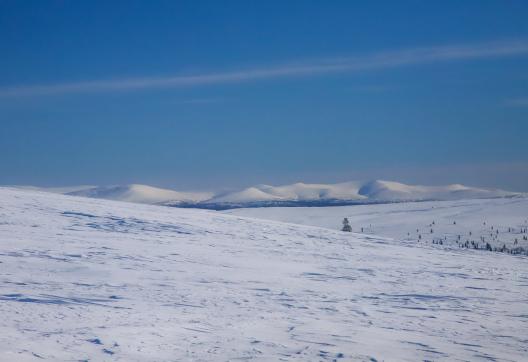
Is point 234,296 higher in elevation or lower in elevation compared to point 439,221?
lower

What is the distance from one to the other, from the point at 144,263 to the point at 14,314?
537 cm

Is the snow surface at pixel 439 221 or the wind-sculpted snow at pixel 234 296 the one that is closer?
the wind-sculpted snow at pixel 234 296

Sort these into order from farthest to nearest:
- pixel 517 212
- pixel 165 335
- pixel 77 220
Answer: pixel 517 212 < pixel 77 220 < pixel 165 335

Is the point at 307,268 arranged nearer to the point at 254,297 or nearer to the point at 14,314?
the point at 254,297

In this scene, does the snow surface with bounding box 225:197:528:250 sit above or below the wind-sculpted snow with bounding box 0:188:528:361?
above

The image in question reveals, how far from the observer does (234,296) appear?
11.5 meters

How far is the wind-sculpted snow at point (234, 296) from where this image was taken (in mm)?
8148

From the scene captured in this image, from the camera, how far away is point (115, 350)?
7656 mm

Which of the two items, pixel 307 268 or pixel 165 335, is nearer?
pixel 165 335

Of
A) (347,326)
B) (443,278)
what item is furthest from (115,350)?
(443,278)

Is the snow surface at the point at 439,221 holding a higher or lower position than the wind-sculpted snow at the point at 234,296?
higher

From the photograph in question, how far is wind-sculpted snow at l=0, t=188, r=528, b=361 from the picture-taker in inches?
321

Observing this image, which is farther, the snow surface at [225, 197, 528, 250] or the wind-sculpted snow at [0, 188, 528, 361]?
the snow surface at [225, 197, 528, 250]

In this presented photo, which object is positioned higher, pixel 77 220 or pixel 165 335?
pixel 77 220
